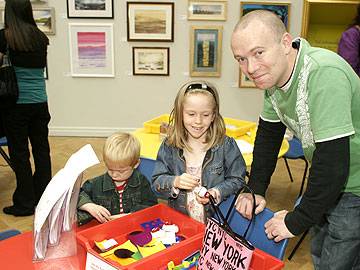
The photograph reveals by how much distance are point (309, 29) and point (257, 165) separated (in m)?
3.99

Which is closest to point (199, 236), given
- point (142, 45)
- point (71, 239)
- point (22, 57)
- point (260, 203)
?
point (260, 203)

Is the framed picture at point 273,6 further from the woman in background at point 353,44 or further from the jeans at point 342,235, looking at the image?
the jeans at point 342,235

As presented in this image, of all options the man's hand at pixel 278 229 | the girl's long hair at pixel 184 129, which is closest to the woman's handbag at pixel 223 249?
the man's hand at pixel 278 229

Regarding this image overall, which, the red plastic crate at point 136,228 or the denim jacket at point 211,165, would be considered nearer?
the red plastic crate at point 136,228

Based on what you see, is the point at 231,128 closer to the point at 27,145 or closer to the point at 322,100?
the point at 27,145

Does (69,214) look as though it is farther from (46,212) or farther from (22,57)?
(22,57)

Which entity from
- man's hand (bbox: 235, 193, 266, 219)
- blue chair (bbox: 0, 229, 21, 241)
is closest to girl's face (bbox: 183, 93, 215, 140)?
man's hand (bbox: 235, 193, 266, 219)

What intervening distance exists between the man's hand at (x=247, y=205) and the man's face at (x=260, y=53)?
0.48m

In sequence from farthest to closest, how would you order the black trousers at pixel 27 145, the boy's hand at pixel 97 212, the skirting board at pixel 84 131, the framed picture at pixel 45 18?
1. the skirting board at pixel 84 131
2. the framed picture at pixel 45 18
3. the black trousers at pixel 27 145
4. the boy's hand at pixel 97 212

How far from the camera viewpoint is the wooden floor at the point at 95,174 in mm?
3044

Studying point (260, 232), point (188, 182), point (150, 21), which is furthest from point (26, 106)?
point (150, 21)

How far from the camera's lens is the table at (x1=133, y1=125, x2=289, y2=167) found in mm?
2581

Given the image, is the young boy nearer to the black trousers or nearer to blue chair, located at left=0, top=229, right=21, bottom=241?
blue chair, located at left=0, top=229, right=21, bottom=241

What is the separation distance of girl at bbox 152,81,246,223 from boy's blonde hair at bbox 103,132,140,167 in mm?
113
